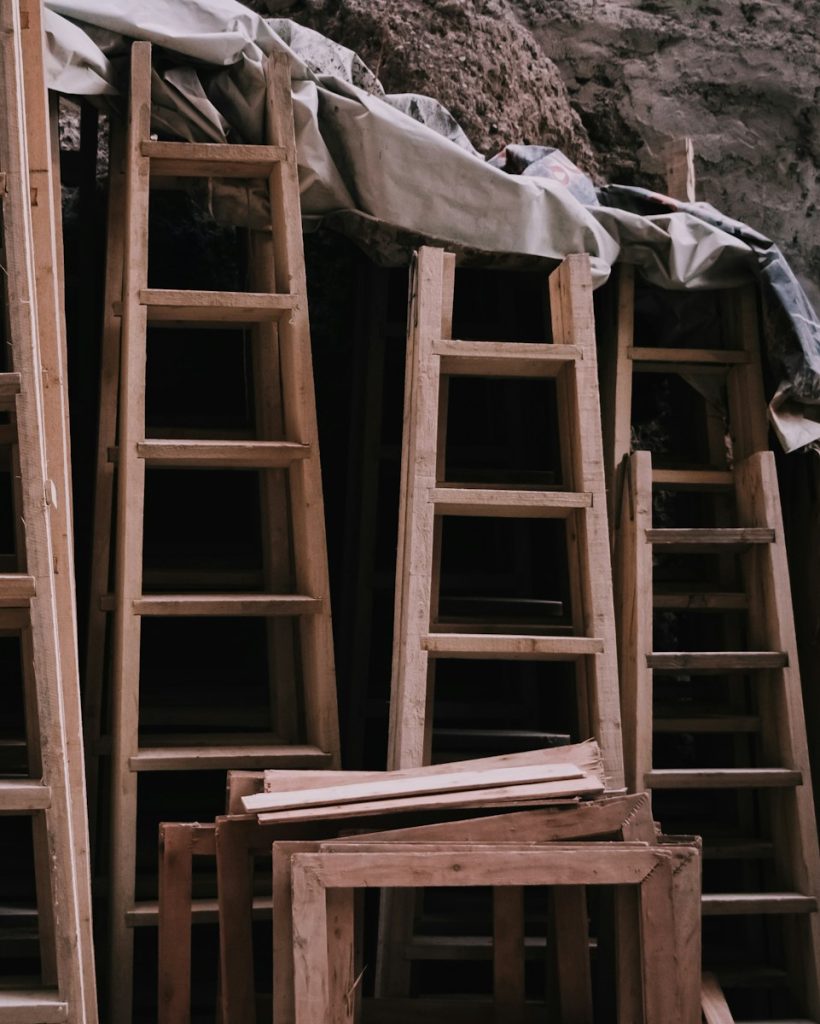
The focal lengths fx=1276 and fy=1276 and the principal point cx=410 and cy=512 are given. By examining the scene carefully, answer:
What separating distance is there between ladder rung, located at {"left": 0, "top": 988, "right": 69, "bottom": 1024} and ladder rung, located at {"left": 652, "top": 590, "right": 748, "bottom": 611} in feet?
6.49

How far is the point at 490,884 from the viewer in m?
2.30

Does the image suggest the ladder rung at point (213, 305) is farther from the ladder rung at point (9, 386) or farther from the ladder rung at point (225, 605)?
the ladder rung at point (225, 605)

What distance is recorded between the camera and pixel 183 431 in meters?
3.53

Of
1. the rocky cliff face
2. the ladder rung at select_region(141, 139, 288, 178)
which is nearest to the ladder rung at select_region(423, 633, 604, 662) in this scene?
the ladder rung at select_region(141, 139, 288, 178)

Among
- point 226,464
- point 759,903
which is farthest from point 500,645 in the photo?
point 759,903

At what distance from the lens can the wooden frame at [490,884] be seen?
7.41 feet

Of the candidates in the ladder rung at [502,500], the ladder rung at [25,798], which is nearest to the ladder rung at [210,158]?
the ladder rung at [502,500]

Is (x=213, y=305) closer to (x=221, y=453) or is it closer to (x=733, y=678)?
(x=221, y=453)

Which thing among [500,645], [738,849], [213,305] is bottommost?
[738,849]

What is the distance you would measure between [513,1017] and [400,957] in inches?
13.9

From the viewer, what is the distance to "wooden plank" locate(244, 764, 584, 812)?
2.48m

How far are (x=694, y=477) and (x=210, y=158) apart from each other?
1.67m

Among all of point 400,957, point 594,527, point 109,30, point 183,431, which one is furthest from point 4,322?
point 400,957

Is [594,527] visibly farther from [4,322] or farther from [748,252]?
[4,322]
